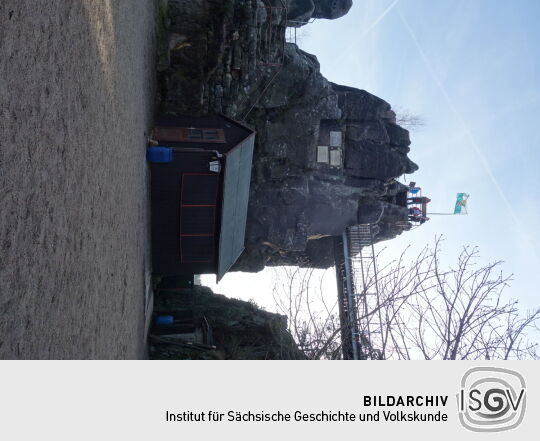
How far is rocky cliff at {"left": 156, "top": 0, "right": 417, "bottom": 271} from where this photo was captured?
1864 cm

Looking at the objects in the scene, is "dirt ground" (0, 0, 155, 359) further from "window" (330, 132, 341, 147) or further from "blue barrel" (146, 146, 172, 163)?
"window" (330, 132, 341, 147)

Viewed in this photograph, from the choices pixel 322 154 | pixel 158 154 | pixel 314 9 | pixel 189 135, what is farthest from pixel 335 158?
pixel 158 154

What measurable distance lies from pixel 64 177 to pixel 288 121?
623 inches

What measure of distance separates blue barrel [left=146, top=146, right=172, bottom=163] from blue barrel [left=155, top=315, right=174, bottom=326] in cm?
623

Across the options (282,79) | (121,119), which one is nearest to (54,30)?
(121,119)

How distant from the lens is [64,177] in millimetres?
5922

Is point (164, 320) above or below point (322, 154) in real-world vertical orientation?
below

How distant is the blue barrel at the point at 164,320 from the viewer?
700 inches

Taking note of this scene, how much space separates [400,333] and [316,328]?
3879 millimetres

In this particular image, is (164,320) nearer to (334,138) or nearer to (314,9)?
(334,138)

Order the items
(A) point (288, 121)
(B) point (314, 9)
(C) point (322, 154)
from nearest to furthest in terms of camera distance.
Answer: (A) point (288, 121) < (C) point (322, 154) < (B) point (314, 9)

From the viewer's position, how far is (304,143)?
2117 centimetres

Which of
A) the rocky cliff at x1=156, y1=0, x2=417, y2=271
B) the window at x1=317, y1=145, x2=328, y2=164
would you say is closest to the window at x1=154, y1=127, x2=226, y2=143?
the rocky cliff at x1=156, y1=0, x2=417, y2=271
